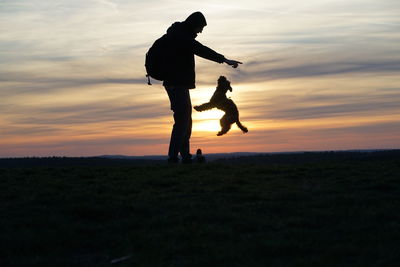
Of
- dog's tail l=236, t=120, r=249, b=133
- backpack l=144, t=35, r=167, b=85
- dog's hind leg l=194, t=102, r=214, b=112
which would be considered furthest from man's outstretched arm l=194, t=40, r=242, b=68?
dog's tail l=236, t=120, r=249, b=133

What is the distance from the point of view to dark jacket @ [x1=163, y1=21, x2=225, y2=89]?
551 inches

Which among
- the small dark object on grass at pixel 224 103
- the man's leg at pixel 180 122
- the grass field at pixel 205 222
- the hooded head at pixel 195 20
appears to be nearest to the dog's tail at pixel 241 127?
the small dark object on grass at pixel 224 103

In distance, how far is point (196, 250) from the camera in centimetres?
606

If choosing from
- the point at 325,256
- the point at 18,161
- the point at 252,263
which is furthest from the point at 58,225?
the point at 18,161

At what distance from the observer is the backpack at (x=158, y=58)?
1420 cm

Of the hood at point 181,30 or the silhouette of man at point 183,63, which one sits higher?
the hood at point 181,30

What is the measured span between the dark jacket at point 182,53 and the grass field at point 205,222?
3.77 m

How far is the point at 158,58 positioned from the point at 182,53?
61 centimetres

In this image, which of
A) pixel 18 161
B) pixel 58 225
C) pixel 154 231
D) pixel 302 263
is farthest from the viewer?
pixel 18 161

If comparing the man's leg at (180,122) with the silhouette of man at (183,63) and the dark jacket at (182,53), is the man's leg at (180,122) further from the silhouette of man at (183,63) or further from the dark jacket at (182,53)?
the dark jacket at (182,53)

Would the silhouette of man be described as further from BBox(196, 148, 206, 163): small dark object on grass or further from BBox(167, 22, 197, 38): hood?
BBox(196, 148, 206, 163): small dark object on grass

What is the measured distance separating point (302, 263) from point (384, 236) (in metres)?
1.42

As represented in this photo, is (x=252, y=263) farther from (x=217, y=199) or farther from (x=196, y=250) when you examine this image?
(x=217, y=199)

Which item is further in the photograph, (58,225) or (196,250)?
(58,225)
